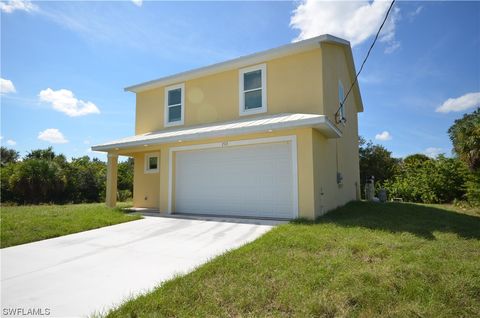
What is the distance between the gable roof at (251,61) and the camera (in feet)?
29.4

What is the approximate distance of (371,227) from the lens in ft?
21.7

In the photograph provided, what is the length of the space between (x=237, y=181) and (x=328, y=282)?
598cm

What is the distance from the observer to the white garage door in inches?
333

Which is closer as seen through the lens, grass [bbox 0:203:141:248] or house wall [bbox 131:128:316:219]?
grass [bbox 0:203:141:248]

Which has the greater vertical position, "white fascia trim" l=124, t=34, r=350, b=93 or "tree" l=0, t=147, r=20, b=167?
"white fascia trim" l=124, t=34, r=350, b=93

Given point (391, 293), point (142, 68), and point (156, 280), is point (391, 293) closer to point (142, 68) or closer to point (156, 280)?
point (156, 280)

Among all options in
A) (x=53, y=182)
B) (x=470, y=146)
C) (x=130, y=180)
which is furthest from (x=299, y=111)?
(x=53, y=182)

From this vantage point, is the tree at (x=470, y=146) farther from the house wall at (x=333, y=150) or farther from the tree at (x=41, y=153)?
the tree at (x=41, y=153)

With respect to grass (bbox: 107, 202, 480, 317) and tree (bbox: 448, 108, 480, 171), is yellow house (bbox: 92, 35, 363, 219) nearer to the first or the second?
grass (bbox: 107, 202, 480, 317)

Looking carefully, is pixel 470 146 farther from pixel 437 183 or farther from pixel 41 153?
pixel 41 153

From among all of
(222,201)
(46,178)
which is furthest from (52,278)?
(46,178)

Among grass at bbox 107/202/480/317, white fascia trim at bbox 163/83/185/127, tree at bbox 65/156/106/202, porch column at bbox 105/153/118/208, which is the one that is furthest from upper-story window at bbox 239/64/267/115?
tree at bbox 65/156/106/202

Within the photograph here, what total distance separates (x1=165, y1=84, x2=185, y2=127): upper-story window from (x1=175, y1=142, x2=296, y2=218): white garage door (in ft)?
7.33

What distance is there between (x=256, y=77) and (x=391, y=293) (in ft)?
28.0
